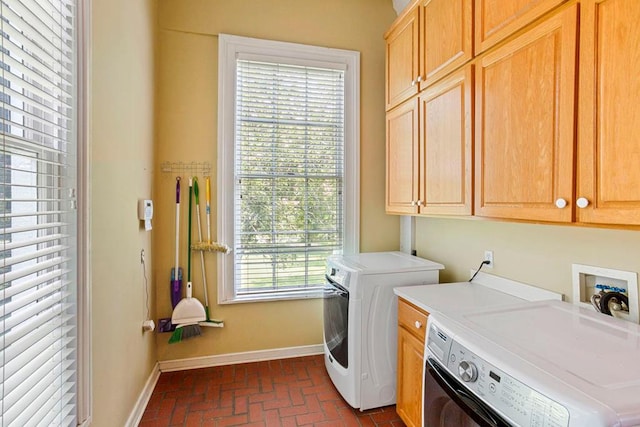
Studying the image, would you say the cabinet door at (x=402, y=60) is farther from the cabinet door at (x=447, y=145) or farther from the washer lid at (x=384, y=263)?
the washer lid at (x=384, y=263)

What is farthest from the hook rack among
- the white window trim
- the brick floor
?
the brick floor

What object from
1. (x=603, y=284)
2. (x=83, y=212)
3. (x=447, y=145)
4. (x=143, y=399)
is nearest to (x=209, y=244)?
(x=143, y=399)

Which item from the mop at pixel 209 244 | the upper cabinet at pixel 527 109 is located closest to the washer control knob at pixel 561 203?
the upper cabinet at pixel 527 109

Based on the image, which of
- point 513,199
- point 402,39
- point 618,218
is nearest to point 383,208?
point 402,39

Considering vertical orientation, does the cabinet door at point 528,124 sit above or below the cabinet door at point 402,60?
below

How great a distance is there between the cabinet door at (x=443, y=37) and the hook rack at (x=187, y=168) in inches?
67.1

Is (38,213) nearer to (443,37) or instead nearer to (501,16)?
(501,16)

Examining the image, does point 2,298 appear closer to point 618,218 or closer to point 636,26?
point 618,218

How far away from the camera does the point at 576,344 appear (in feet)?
3.56

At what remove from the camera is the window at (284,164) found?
2588 millimetres

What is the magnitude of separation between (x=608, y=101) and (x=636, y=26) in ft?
0.71

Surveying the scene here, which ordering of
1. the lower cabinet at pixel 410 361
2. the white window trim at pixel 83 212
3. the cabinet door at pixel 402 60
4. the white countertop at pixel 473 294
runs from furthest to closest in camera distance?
the cabinet door at pixel 402 60 < the lower cabinet at pixel 410 361 < the white countertop at pixel 473 294 < the white window trim at pixel 83 212

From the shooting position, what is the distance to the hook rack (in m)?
2.49

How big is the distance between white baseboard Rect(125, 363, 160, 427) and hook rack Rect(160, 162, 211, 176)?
149 cm
